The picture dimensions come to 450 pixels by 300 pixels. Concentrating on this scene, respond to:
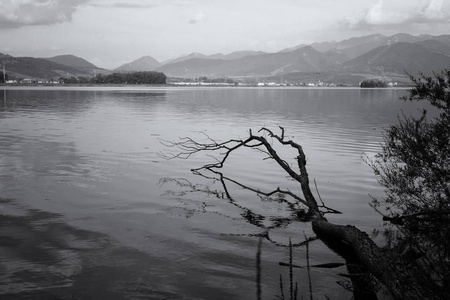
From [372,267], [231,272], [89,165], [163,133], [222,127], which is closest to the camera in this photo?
[372,267]

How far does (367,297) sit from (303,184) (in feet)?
13.4

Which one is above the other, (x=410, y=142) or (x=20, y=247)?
(x=410, y=142)

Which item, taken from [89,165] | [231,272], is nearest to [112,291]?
[231,272]

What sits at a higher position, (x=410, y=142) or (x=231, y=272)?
(x=410, y=142)

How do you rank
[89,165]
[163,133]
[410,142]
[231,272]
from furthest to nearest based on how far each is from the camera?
1. [163,133]
2. [89,165]
3. [410,142]
4. [231,272]

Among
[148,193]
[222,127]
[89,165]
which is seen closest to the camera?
[148,193]

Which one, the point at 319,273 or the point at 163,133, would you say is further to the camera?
the point at 163,133

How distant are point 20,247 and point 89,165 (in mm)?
10466

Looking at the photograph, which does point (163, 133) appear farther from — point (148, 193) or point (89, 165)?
point (148, 193)

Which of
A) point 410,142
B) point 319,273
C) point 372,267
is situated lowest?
point 319,273

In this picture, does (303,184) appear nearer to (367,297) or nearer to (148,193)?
(367,297)

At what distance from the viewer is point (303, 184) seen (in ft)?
38.3

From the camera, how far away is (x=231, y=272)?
9.41 m

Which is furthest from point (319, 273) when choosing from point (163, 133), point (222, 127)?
point (222, 127)
